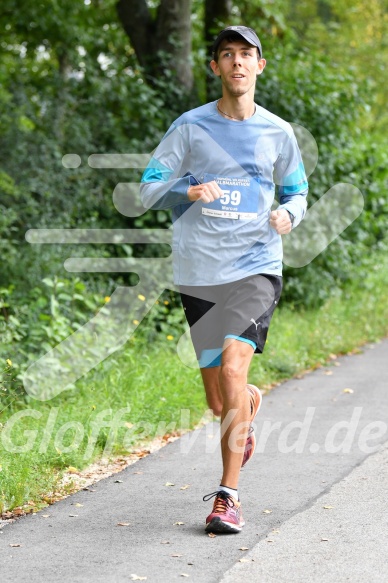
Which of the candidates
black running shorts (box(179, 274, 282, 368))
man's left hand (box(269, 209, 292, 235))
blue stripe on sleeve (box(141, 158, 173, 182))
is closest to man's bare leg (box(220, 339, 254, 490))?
black running shorts (box(179, 274, 282, 368))

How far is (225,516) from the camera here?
4777 mm

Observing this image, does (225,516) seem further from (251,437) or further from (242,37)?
(242,37)

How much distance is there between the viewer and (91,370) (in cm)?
818

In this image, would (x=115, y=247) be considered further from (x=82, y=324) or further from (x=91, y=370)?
(x=91, y=370)

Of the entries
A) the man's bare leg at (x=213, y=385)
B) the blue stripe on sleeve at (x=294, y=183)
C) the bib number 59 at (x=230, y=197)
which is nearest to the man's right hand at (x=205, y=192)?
the bib number 59 at (x=230, y=197)

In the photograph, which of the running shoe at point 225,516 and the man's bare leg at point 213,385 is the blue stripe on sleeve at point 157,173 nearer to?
the man's bare leg at point 213,385

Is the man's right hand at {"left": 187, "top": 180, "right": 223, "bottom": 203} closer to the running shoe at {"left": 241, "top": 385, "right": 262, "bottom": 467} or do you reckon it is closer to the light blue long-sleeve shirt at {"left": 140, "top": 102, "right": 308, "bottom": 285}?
the light blue long-sleeve shirt at {"left": 140, "top": 102, "right": 308, "bottom": 285}

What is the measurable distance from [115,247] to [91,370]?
3.49 m

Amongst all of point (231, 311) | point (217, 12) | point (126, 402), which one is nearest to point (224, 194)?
point (231, 311)

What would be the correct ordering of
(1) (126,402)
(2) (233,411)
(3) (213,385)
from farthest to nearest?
1. (1) (126,402)
2. (3) (213,385)
3. (2) (233,411)

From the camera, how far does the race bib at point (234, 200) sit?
500cm

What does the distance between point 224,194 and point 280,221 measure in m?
0.30

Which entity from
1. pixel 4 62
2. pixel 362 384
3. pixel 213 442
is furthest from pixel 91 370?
pixel 4 62

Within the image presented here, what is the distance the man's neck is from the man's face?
4cm
